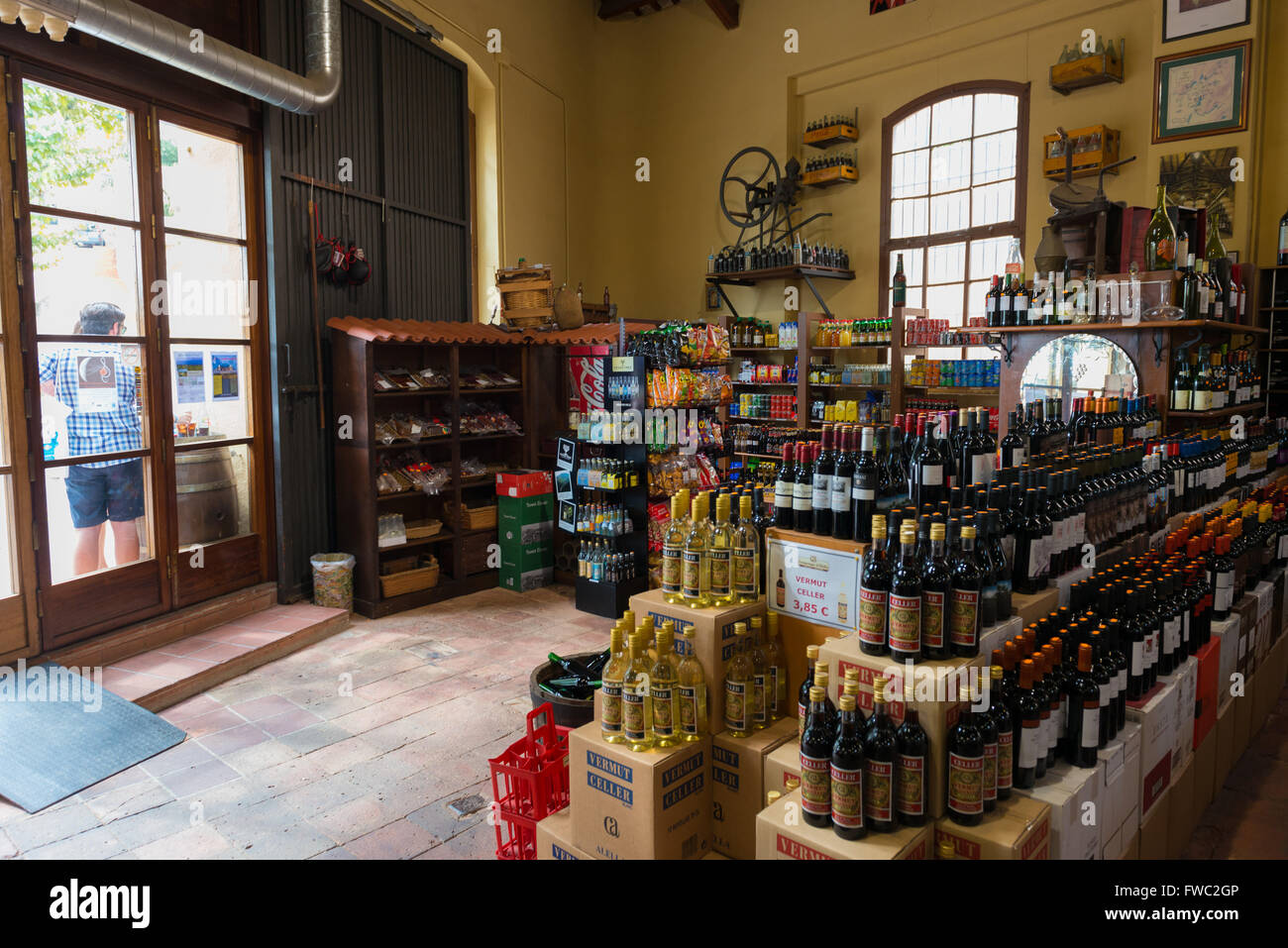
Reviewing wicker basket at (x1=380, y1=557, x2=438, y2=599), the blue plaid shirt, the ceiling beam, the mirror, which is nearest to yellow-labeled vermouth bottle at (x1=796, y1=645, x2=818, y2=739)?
the mirror

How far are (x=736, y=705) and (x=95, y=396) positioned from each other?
4348mm

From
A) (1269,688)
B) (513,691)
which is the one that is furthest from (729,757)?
(1269,688)

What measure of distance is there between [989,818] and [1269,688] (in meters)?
3.11

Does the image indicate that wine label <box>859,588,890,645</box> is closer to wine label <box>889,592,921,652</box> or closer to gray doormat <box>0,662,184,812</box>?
wine label <box>889,592,921,652</box>

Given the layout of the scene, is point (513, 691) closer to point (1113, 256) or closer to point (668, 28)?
point (1113, 256)

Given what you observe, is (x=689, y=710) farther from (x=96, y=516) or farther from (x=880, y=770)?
(x=96, y=516)

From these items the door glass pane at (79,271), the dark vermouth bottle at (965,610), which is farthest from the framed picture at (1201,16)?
the door glass pane at (79,271)

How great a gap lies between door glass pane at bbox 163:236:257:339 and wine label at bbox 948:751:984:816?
207 inches

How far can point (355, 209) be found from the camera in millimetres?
6527

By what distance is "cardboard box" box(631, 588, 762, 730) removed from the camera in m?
2.44

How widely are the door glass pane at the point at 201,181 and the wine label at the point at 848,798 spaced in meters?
5.36

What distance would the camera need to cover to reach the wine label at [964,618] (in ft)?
6.80

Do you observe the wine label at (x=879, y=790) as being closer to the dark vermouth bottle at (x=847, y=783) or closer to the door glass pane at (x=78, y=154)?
the dark vermouth bottle at (x=847, y=783)

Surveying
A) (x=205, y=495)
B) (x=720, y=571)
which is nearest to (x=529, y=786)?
(x=720, y=571)
